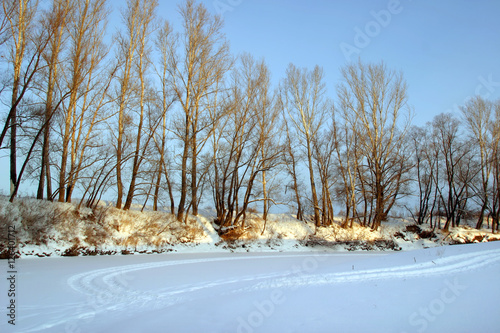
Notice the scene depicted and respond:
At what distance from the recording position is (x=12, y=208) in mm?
11391

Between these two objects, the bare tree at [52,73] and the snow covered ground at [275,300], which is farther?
the bare tree at [52,73]

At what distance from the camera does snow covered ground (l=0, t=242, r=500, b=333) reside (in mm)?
4289

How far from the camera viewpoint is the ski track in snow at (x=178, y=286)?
17.3 feet

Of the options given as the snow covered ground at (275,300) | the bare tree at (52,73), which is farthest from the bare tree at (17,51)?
the snow covered ground at (275,300)

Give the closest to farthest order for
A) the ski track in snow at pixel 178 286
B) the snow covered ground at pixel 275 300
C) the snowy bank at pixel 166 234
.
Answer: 1. the snow covered ground at pixel 275 300
2. the ski track in snow at pixel 178 286
3. the snowy bank at pixel 166 234

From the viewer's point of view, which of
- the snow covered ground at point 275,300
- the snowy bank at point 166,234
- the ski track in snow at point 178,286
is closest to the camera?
the snow covered ground at point 275,300

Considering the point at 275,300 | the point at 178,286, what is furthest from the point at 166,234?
the point at 275,300

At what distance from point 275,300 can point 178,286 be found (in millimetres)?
2959

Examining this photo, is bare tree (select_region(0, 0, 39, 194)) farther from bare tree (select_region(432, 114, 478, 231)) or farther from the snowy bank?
bare tree (select_region(432, 114, 478, 231))

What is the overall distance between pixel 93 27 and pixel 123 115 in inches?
185

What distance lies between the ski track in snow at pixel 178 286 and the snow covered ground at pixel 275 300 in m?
0.02

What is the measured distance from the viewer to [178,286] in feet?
24.0

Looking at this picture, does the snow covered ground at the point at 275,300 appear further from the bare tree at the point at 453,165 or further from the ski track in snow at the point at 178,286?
the bare tree at the point at 453,165

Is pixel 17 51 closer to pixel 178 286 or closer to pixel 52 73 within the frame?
pixel 52 73
